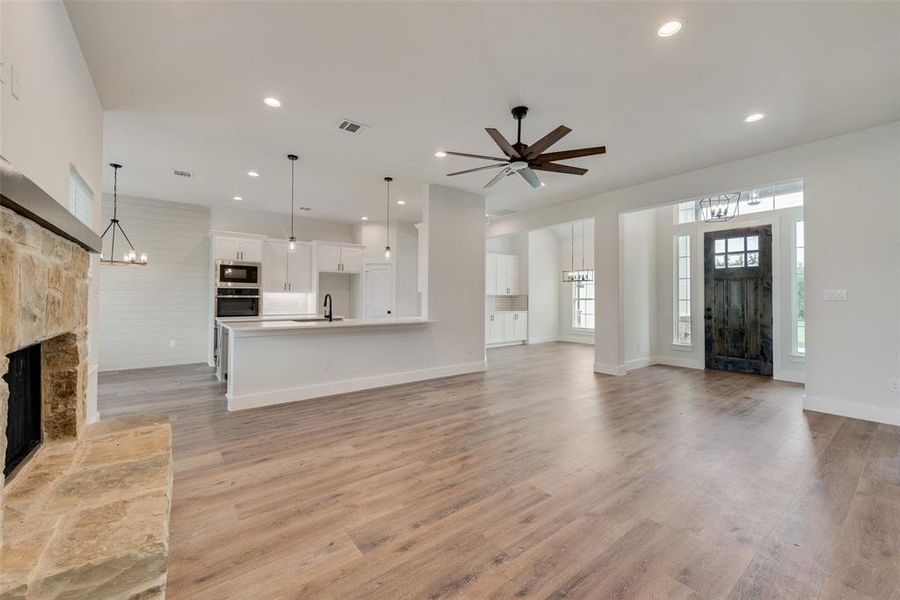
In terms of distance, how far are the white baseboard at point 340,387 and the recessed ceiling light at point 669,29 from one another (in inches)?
178

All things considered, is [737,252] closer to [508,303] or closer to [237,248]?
[508,303]

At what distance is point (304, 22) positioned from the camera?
228 cm

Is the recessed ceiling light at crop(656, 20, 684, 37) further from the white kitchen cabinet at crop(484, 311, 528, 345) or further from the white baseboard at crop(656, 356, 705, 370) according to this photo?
the white kitchen cabinet at crop(484, 311, 528, 345)

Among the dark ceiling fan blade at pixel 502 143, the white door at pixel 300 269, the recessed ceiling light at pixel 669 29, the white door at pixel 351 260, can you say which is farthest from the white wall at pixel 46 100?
the white door at pixel 351 260

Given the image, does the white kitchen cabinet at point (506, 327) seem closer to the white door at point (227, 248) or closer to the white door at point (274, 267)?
the white door at point (274, 267)

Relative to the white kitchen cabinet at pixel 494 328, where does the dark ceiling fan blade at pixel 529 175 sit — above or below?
above

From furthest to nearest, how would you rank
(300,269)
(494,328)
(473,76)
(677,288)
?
(494,328)
(300,269)
(677,288)
(473,76)

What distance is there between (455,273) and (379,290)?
9.54 feet

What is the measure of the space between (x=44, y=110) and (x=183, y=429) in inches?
106

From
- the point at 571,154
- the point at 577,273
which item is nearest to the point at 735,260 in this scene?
the point at 577,273

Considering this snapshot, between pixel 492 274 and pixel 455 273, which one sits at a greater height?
pixel 492 274

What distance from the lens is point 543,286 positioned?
418 inches

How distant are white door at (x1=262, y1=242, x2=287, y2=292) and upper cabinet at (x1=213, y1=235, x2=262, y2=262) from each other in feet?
0.69

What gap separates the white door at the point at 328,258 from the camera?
7.60m
